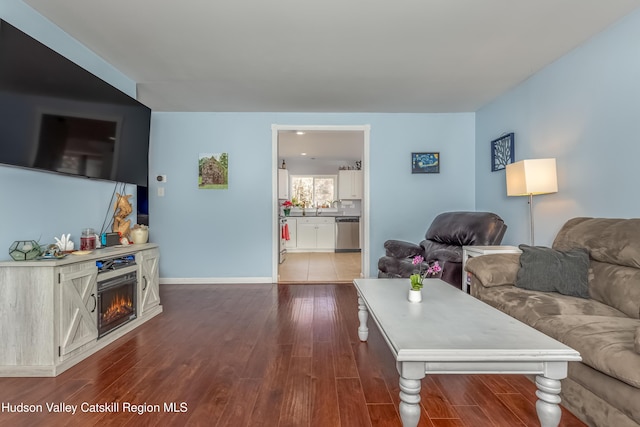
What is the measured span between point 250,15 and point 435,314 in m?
2.28

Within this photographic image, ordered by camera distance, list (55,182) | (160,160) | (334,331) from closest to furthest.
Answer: (55,182) → (334,331) → (160,160)

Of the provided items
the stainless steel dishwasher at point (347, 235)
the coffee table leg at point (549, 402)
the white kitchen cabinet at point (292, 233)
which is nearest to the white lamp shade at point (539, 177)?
the coffee table leg at point (549, 402)

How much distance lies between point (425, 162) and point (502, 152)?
3.31ft

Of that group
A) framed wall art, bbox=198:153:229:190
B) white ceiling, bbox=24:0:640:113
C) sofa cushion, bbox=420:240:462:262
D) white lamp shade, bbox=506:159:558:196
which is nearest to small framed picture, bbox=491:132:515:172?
white ceiling, bbox=24:0:640:113

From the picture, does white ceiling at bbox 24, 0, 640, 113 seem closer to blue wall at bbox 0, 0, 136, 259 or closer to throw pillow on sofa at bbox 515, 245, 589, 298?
blue wall at bbox 0, 0, 136, 259

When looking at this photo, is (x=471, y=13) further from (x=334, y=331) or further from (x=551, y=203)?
(x=334, y=331)

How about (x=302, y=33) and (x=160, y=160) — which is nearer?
(x=302, y=33)

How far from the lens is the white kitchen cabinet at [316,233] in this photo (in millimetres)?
8260

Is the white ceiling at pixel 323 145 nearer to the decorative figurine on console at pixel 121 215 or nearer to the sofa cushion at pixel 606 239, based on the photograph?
the decorative figurine on console at pixel 121 215

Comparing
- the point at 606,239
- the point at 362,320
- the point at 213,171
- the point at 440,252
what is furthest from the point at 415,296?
the point at 213,171

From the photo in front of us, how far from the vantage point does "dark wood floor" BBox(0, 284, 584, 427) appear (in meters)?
1.61

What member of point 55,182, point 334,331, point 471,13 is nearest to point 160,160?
point 55,182

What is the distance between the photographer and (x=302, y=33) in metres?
2.56

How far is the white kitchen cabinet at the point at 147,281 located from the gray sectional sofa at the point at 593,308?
2.84 m
